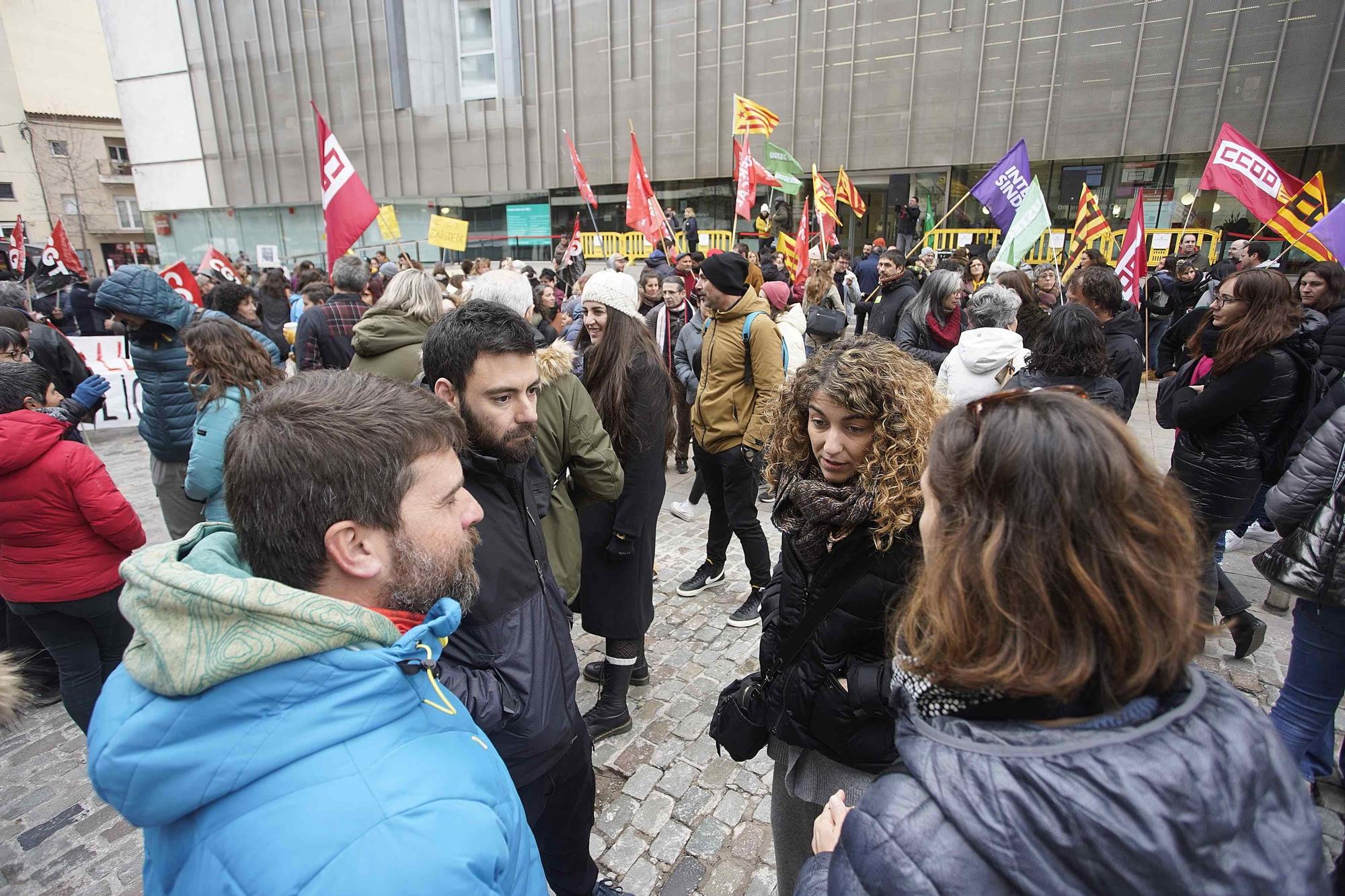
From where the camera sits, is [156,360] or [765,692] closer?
[765,692]

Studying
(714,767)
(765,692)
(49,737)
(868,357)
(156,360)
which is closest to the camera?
(765,692)

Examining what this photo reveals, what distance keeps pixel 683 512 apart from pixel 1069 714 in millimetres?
5179

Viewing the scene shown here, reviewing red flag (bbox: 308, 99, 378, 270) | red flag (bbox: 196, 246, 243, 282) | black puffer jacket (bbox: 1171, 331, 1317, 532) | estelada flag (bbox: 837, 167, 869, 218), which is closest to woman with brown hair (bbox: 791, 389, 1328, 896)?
black puffer jacket (bbox: 1171, 331, 1317, 532)

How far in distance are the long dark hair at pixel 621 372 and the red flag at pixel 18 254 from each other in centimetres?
1498

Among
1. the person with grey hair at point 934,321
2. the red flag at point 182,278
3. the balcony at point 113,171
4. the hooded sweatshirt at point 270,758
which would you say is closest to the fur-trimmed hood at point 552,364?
the hooded sweatshirt at point 270,758

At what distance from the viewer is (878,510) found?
Answer: 1.70m

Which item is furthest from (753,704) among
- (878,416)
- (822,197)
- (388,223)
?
(388,223)

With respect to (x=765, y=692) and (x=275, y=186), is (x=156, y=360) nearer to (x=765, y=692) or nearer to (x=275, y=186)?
(x=765, y=692)

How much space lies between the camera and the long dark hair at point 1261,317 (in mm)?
3289

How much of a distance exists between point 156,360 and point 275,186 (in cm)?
3188

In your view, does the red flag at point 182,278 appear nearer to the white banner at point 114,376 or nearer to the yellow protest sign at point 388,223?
the white banner at point 114,376

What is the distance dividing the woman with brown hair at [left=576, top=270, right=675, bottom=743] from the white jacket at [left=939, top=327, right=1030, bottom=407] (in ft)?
6.70

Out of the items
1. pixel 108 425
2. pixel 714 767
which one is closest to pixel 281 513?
pixel 714 767

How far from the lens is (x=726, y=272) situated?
4.25 metres
